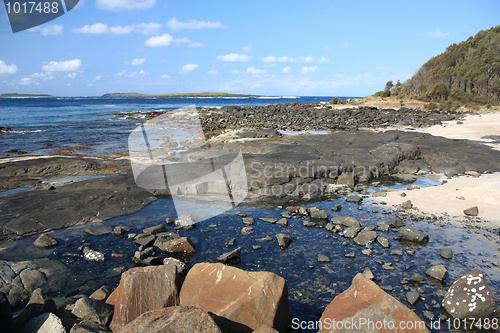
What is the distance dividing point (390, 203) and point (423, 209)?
3.08ft

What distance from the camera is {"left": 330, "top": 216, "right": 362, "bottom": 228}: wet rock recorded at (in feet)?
26.7

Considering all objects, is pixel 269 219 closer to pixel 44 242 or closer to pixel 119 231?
pixel 119 231

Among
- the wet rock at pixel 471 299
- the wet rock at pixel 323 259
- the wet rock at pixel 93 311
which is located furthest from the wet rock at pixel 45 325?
the wet rock at pixel 471 299

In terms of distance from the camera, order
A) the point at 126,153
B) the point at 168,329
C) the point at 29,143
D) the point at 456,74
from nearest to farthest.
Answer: the point at 168,329 → the point at 126,153 → the point at 29,143 → the point at 456,74

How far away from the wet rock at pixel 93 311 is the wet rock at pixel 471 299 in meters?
5.19

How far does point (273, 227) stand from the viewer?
8.38m

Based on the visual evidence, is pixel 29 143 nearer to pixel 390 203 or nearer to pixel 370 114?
pixel 390 203

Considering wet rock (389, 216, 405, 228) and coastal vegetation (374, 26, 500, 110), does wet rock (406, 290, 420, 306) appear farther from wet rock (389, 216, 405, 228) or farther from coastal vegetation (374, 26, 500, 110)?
→ coastal vegetation (374, 26, 500, 110)

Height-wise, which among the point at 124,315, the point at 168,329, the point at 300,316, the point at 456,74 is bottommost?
the point at 300,316

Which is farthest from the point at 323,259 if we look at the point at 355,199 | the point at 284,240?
the point at 355,199

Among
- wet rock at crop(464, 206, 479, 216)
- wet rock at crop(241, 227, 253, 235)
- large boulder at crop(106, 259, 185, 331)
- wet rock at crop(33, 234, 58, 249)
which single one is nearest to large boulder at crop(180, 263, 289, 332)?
large boulder at crop(106, 259, 185, 331)

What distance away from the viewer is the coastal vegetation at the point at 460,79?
135ft

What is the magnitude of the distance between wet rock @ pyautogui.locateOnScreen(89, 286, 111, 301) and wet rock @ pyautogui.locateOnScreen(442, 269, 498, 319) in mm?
5475

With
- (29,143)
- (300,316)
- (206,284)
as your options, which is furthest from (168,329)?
(29,143)
